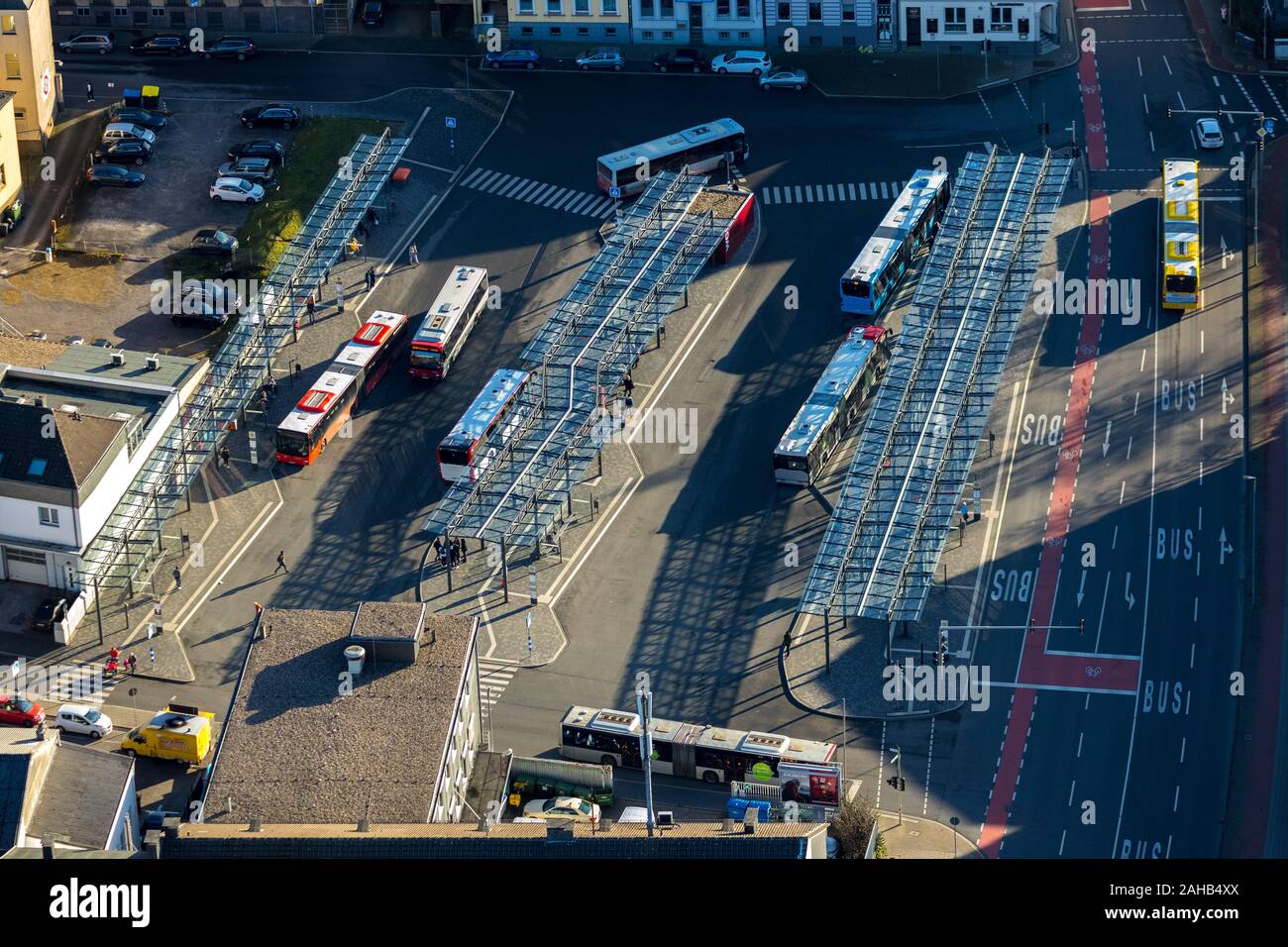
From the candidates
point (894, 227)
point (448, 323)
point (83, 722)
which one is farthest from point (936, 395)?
point (83, 722)

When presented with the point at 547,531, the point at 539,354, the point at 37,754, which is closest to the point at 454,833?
the point at 37,754

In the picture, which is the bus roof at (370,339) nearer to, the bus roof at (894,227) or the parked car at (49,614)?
the parked car at (49,614)

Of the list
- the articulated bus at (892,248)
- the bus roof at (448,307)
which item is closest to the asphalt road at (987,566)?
the articulated bus at (892,248)

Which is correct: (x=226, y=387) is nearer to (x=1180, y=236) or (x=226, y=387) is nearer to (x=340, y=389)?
(x=340, y=389)

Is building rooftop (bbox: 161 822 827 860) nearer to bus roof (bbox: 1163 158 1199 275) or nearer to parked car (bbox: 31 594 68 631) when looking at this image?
parked car (bbox: 31 594 68 631)

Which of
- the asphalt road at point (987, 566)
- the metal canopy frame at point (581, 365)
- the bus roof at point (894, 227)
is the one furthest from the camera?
the bus roof at point (894, 227)

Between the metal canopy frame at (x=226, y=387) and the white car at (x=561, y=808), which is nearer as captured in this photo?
the white car at (x=561, y=808)

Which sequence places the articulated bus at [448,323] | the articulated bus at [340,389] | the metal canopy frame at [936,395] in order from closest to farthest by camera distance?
the metal canopy frame at [936,395] → the articulated bus at [340,389] → the articulated bus at [448,323]
